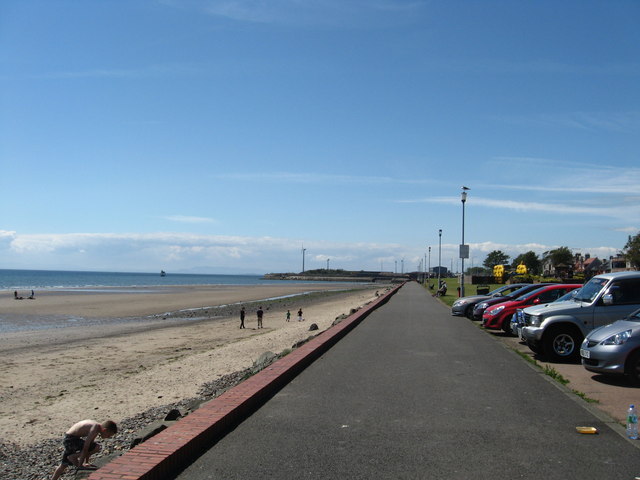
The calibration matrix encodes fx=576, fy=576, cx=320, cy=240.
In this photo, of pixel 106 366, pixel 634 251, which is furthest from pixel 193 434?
pixel 634 251

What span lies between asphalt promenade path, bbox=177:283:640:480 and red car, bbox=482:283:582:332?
6210 mm

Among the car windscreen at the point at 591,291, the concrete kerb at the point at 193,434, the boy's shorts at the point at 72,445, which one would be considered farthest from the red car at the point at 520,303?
the boy's shorts at the point at 72,445

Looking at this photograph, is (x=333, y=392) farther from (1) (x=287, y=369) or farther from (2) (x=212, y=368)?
(2) (x=212, y=368)

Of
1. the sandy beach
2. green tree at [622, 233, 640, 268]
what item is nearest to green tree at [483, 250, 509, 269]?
green tree at [622, 233, 640, 268]

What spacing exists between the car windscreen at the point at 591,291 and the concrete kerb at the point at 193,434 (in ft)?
21.3

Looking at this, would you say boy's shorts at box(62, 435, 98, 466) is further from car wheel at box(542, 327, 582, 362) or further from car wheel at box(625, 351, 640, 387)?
car wheel at box(542, 327, 582, 362)

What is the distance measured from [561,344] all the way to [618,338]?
106 inches

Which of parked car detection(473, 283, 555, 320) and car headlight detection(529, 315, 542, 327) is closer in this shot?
car headlight detection(529, 315, 542, 327)

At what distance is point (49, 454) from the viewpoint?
22.0 feet

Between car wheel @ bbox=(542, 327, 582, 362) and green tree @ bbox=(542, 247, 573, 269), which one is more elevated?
green tree @ bbox=(542, 247, 573, 269)

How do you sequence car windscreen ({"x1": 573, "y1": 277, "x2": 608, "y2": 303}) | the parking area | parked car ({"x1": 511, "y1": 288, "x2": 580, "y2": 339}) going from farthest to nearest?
1. parked car ({"x1": 511, "y1": 288, "x2": 580, "y2": 339})
2. car windscreen ({"x1": 573, "y1": 277, "x2": 608, "y2": 303})
3. the parking area

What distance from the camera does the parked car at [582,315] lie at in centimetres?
1130

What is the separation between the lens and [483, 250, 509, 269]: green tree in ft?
523

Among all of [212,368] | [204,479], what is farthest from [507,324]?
[204,479]
